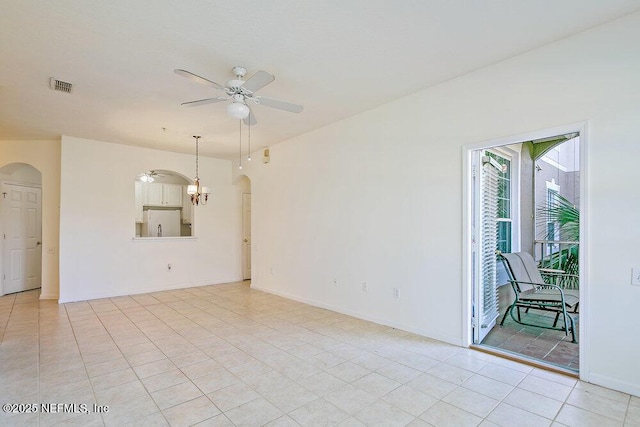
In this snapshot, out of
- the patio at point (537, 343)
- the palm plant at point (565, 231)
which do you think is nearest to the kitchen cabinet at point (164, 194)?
the patio at point (537, 343)

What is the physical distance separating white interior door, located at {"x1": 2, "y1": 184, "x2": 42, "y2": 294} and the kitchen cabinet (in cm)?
198

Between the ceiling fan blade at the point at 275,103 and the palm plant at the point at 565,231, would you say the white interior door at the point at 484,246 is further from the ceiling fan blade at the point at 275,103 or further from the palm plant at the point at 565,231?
the ceiling fan blade at the point at 275,103

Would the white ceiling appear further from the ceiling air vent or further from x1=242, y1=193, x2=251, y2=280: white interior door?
x1=242, y1=193, x2=251, y2=280: white interior door

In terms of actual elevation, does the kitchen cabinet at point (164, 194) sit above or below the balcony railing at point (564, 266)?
above

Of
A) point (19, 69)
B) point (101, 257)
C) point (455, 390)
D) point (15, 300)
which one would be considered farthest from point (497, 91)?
point (15, 300)

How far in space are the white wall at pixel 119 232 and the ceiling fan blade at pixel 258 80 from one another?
4340 mm

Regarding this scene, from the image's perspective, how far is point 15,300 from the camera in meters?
5.52

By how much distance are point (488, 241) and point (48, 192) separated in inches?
271

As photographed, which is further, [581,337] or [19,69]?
[19,69]

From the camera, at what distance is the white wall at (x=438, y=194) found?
241 centimetres

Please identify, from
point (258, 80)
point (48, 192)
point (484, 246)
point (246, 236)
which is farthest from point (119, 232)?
point (484, 246)

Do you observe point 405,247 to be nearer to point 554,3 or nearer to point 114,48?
point 554,3

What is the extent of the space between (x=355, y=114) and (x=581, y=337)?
3.33m

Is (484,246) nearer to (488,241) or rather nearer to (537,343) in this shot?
(488,241)
